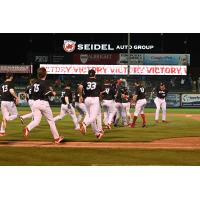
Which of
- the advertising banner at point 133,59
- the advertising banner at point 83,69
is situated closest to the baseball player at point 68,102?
the advertising banner at point 83,69

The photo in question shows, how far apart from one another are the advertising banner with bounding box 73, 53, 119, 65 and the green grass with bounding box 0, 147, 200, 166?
35.8m

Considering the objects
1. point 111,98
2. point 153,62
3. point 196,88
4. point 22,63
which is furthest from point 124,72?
point 111,98

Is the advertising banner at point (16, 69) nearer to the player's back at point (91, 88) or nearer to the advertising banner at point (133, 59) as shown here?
the advertising banner at point (133, 59)

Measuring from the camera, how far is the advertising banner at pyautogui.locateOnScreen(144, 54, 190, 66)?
152 ft

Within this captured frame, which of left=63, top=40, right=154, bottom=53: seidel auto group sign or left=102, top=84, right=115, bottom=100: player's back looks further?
left=63, top=40, right=154, bottom=53: seidel auto group sign

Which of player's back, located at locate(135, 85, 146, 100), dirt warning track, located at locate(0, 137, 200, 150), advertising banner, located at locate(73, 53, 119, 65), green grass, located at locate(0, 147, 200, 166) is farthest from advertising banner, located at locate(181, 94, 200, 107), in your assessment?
green grass, located at locate(0, 147, 200, 166)

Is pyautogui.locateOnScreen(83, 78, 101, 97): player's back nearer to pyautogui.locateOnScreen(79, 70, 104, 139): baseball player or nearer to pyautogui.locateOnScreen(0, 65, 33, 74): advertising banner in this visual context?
pyautogui.locateOnScreen(79, 70, 104, 139): baseball player

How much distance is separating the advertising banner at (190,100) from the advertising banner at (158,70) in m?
8.52

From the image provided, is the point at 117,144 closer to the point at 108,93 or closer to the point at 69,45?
the point at 108,93

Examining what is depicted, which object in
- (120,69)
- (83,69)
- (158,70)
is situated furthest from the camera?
(83,69)

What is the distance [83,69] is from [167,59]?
27.8 ft

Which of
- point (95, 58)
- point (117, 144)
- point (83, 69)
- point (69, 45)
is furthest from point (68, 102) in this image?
point (69, 45)

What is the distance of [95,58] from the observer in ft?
156
